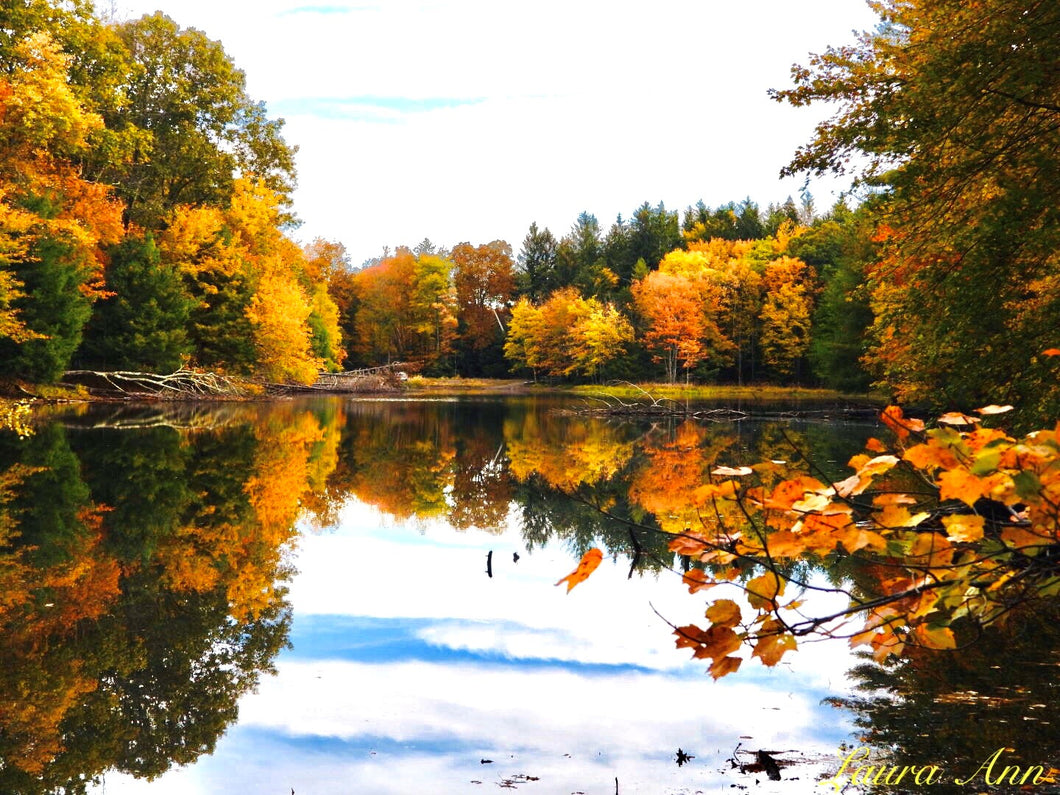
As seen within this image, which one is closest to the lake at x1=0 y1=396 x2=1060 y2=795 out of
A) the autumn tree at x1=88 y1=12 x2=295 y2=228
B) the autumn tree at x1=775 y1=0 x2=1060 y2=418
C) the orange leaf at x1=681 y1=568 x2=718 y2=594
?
the orange leaf at x1=681 y1=568 x2=718 y2=594

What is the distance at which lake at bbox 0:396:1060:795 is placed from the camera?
4422mm

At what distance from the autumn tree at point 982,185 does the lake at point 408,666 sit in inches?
155

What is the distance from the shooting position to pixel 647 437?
24422mm

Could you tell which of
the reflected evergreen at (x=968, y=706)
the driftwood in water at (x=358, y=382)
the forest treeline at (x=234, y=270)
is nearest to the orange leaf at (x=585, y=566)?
the reflected evergreen at (x=968, y=706)

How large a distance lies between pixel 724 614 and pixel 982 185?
11382 mm

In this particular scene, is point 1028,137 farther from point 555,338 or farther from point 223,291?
point 555,338

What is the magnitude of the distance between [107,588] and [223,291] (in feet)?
107

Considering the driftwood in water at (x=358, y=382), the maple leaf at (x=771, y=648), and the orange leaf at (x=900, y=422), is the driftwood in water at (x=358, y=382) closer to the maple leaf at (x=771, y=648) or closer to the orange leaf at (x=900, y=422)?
the orange leaf at (x=900, y=422)

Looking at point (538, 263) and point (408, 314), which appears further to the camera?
point (538, 263)

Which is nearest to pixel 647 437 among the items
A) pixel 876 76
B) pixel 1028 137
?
pixel 876 76

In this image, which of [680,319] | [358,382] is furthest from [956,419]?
[680,319]

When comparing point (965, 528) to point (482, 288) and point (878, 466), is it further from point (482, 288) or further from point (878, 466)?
point (482, 288)

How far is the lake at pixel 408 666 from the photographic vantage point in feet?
14.5

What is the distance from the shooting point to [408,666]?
6.16 m
